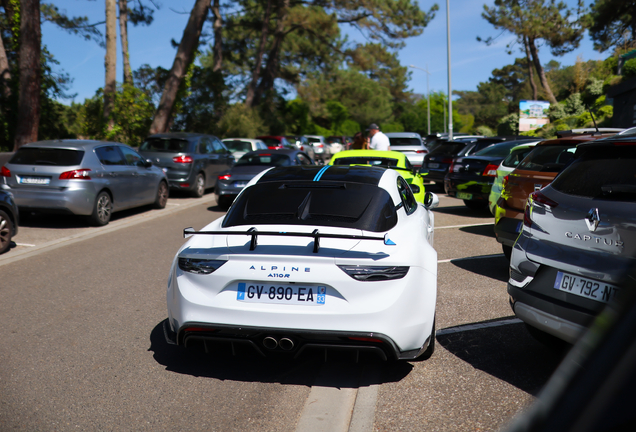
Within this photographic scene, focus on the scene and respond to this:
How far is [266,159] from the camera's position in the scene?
583 inches

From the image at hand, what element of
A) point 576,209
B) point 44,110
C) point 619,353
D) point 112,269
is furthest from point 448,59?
point 619,353

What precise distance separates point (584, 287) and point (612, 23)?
155 feet

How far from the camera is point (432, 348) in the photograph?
14.0ft

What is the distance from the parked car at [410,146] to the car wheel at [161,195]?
32.1ft

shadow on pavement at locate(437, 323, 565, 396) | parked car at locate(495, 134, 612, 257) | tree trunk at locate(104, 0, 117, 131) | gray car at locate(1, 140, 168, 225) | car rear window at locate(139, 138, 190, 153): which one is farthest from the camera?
Answer: tree trunk at locate(104, 0, 117, 131)

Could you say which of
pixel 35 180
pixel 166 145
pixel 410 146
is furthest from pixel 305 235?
pixel 410 146

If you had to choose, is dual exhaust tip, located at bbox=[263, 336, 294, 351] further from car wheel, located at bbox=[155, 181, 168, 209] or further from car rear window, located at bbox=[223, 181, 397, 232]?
car wheel, located at bbox=[155, 181, 168, 209]

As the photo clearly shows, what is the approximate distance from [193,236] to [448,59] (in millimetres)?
27570

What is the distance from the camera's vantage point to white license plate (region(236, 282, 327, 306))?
3770 mm

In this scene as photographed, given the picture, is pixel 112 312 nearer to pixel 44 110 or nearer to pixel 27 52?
pixel 27 52

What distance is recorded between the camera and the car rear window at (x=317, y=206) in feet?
14.4

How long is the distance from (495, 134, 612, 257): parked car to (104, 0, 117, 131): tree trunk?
746 inches

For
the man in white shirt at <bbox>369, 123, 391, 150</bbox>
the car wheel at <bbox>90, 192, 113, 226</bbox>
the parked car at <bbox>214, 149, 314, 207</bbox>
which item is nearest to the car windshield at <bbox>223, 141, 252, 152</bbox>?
the parked car at <bbox>214, 149, 314, 207</bbox>

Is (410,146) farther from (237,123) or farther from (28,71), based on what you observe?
(237,123)
